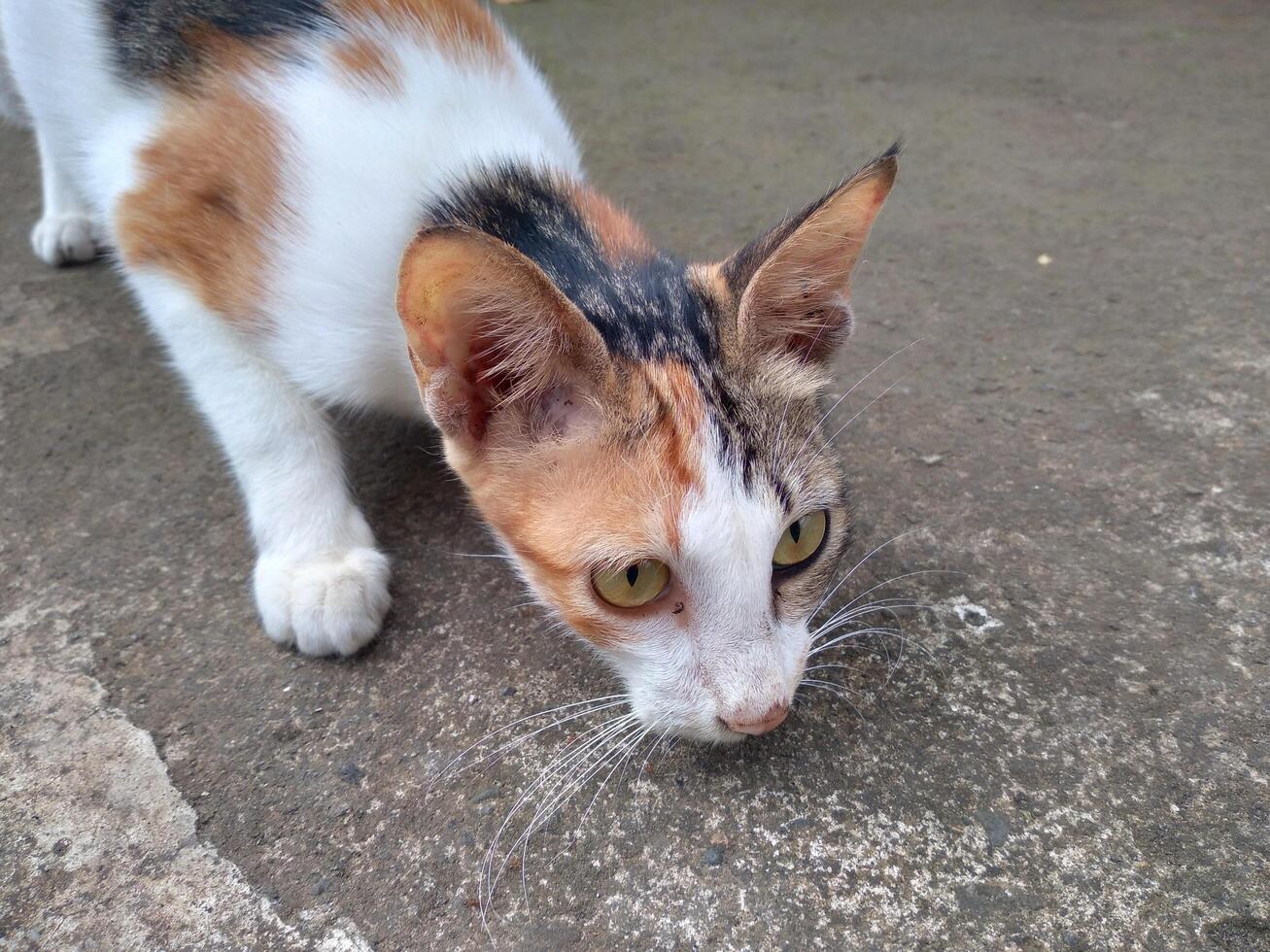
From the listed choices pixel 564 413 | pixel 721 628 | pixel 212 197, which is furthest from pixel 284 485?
pixel 721 628

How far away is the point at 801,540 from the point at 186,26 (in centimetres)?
200

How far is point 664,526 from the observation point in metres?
1.38

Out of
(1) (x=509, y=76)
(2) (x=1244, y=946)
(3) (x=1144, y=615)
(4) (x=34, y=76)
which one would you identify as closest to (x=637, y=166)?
(1) (x=509, y=76)

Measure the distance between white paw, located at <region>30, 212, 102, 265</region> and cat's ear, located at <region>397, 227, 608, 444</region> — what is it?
2477 mm

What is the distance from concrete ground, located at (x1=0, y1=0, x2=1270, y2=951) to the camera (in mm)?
1417

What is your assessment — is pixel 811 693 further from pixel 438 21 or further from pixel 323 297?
pixel 438 21

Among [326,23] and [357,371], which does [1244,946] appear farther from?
[326,23]

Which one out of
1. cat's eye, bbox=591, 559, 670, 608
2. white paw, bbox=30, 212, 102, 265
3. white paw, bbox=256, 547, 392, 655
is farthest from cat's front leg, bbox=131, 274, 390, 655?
white paw, bbox=30, 212, 102, 265

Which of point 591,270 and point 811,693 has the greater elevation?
point 591,270

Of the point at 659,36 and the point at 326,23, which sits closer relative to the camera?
the point at 326,23

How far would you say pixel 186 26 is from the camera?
215cm

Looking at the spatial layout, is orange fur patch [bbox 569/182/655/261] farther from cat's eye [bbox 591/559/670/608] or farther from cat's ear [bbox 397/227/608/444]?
cat's eye [bbox 591/559/670/608]

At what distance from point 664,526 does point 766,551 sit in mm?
181

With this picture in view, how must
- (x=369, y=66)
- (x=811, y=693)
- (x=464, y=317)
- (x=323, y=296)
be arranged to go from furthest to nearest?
(x=369, y=66) → (x=323, y=296) → (x=811, y=693) → (x=464, y=317)
